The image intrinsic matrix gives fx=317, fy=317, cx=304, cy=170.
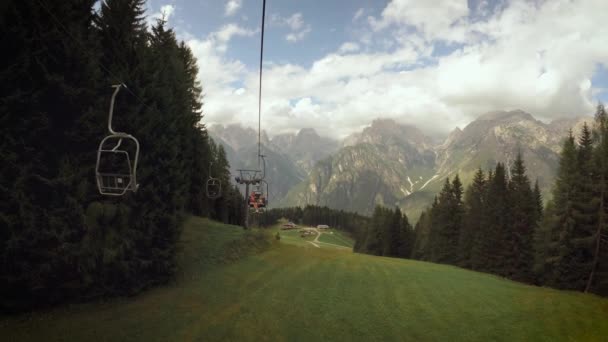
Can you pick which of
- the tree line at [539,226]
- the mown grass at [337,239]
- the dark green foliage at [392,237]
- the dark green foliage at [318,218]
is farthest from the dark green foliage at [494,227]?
the dark green foliage at [318,218]

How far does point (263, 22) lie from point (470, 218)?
177 feet

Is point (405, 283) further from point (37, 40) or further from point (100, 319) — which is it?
point (37, 40)

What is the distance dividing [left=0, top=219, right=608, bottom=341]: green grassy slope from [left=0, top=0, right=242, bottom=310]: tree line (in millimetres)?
1757

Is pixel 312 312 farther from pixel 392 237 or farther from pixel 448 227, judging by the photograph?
pixel 392 237

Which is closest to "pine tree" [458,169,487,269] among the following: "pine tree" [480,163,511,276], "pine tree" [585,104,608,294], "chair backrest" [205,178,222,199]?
"pine tree" [480,163,511,276]

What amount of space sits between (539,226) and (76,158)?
1852 inches

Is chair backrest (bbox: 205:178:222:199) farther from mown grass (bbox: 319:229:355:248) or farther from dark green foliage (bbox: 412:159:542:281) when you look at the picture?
mown grass (bbox: 319:229:355:248)

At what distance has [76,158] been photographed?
581 inches

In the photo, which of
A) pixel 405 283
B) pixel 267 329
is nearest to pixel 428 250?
pixel 405 283

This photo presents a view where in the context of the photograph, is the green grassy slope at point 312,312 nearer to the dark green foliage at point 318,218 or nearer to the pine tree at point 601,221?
the pine tree at point 601,221

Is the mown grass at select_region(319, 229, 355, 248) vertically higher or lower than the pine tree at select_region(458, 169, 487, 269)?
lower

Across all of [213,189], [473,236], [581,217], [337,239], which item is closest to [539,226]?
[581,217]

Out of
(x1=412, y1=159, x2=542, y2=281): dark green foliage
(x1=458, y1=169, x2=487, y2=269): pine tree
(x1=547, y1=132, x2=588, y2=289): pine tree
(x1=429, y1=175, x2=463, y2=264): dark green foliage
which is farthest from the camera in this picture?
(x1=429, y1=175, x2=463, y2=264): dark green foliage

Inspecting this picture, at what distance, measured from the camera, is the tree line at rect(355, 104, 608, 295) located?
33.0 metres
